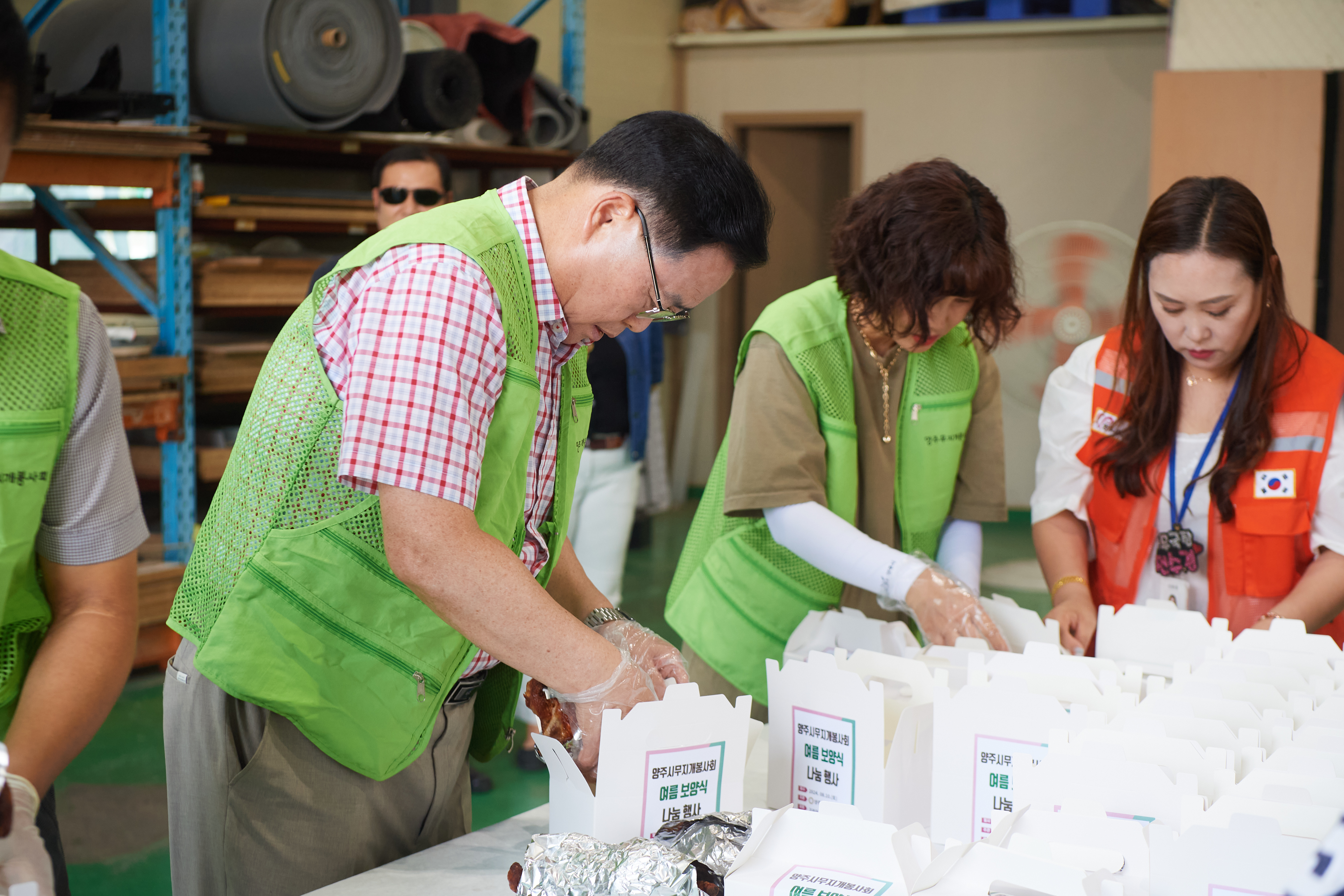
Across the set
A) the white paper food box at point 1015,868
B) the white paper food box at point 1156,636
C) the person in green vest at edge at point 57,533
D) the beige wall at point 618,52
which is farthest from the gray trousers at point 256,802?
the beige wall at point 618,52

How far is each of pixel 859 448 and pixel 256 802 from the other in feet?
3.50

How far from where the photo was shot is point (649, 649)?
5.05 feet

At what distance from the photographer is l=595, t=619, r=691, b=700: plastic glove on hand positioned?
152cm

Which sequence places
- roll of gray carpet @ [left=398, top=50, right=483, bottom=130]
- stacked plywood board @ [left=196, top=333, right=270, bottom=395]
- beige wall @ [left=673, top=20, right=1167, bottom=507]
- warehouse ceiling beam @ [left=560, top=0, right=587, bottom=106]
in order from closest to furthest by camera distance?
stacked plywood board @ [left=196, top=333, right=270, bottom=395]
roll of gray carpet @ [left=398, top=50, right=483, bottom=130]
warehouse ceiling beam @ [left=560, top=0, right=587, bottom=106]
beige wall @ [left=673, top=20, right=1167, bottom=507]

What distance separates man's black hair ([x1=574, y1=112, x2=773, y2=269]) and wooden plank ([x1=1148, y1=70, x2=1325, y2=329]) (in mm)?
4161

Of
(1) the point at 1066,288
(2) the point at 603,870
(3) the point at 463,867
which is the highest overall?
(1) the point at 1066,288

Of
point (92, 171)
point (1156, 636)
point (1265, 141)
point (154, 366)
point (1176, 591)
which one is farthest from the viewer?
point (1265, 141)

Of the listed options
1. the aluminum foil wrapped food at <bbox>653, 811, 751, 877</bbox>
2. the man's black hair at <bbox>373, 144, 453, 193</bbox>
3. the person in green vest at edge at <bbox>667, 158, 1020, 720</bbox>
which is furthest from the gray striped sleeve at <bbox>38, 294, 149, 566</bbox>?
the man's black hair at <bbox>373, 144, 453, 193</bbox>

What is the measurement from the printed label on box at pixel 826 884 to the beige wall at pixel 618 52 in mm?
5940

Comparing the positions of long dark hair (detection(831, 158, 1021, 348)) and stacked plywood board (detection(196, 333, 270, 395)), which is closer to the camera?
long dark hair (detection(831, 158, 1021, 348))

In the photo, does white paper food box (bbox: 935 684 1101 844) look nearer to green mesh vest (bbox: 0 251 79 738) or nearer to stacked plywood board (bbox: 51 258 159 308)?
green mesh vest (bbox: 0 251 79 738)

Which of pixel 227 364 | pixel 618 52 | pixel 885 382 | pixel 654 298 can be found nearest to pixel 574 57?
pixel 618 52

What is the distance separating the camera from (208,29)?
406 centimetres

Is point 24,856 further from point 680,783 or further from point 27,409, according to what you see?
point 680,783
